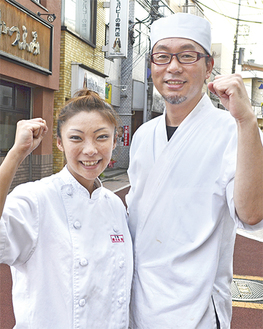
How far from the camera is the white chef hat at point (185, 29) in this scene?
1.95 metres

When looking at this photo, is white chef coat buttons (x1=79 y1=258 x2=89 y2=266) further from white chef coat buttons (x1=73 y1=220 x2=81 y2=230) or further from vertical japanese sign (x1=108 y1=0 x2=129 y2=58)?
vertical japanese sign (x1=108 y1=0 x2=129 y2=58)

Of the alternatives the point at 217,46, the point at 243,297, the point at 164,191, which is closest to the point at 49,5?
the point at 243,297

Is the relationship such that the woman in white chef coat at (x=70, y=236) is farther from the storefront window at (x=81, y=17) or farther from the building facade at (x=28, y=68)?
the storefront window at (x=81, y=17)

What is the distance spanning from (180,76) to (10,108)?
8.65 m

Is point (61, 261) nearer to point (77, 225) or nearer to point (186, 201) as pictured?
point (77, 225)

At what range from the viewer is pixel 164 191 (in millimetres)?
1818

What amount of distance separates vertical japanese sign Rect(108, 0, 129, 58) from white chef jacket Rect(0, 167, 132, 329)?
12.6 meters

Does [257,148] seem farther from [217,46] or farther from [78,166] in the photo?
[217,46]

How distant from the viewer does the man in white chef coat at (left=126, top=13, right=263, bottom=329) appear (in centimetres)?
167

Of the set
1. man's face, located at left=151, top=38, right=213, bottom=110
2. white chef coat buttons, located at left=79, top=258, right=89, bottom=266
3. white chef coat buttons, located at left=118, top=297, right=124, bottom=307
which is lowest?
white chef coat buttons, located at left=118, top=297, right=124, bottom=307

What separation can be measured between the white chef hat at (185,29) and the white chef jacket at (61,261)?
996 mm

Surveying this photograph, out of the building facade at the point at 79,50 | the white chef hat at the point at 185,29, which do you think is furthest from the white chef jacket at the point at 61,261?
the building facade at the point at 79,50

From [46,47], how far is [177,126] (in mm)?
9333

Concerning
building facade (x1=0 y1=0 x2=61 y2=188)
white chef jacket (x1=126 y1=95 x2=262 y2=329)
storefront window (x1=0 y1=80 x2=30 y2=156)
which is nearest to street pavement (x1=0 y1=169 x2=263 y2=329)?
white chef jacket (x1=126 y1=95 x2=262 y2=329)
